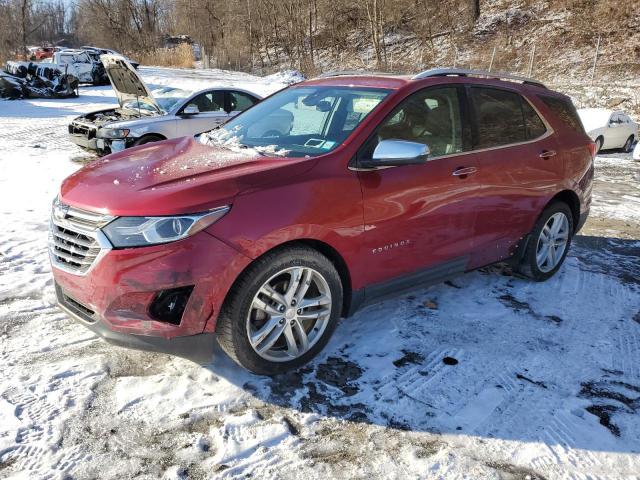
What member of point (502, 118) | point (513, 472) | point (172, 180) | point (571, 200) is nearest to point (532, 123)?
point (502, 118)

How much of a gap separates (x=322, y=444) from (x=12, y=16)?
51.8 metres

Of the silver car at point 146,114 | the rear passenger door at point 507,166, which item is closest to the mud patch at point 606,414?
the rear passenger door at point 507,166

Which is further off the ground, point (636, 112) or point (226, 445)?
point (636, 112)

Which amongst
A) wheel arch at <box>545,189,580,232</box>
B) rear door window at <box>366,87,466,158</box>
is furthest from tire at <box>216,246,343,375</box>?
wheel arch at <box>545,189,580,232</box>

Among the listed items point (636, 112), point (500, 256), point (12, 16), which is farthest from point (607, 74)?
point (12, 16)

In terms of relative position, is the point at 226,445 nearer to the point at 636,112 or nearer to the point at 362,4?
the point at 636,112

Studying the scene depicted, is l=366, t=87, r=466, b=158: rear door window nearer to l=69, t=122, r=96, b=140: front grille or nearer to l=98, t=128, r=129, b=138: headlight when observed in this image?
l=98, t=128, r=129, b=138: headlight

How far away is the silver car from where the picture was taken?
29.4 ft

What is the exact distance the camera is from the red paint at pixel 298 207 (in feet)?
9.20

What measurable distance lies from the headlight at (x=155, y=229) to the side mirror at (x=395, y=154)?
1.14m

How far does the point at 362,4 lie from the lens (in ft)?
118

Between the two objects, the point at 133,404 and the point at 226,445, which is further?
the point at 133,404

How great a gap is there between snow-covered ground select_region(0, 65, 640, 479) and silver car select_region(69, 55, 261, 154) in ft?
15.4

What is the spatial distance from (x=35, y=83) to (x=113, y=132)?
46.7ft
